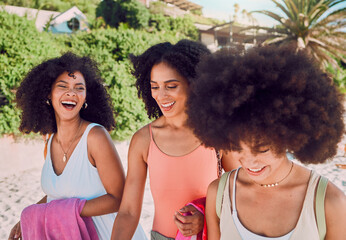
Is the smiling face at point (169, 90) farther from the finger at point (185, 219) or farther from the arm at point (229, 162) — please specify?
the finger at point (185, 219)

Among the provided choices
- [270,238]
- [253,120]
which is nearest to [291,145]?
[253,120]

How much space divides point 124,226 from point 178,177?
1.58ft

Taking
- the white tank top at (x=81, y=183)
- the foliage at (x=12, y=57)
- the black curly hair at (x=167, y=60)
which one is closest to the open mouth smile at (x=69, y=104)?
the white tank top at (x=81, y=183)

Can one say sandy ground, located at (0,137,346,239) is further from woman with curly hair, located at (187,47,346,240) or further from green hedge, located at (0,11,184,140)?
woman with curly hair, located at (187,47,346,240)

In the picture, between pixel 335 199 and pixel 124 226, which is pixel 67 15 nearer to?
pixel 124 226

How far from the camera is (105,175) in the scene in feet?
7.39

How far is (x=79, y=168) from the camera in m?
2.33

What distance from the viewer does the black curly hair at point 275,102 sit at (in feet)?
4.43

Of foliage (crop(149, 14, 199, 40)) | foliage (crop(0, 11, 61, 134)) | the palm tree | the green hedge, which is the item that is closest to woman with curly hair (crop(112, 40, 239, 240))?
the green hedge

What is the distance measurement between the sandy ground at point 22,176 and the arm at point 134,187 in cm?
308

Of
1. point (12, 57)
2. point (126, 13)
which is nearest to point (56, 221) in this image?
point (12, 57)

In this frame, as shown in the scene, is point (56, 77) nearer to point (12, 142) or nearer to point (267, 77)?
point (267, 77)

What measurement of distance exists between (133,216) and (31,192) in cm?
474

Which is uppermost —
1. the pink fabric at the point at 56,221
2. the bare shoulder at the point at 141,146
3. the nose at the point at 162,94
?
the nose at the point at 162,94
